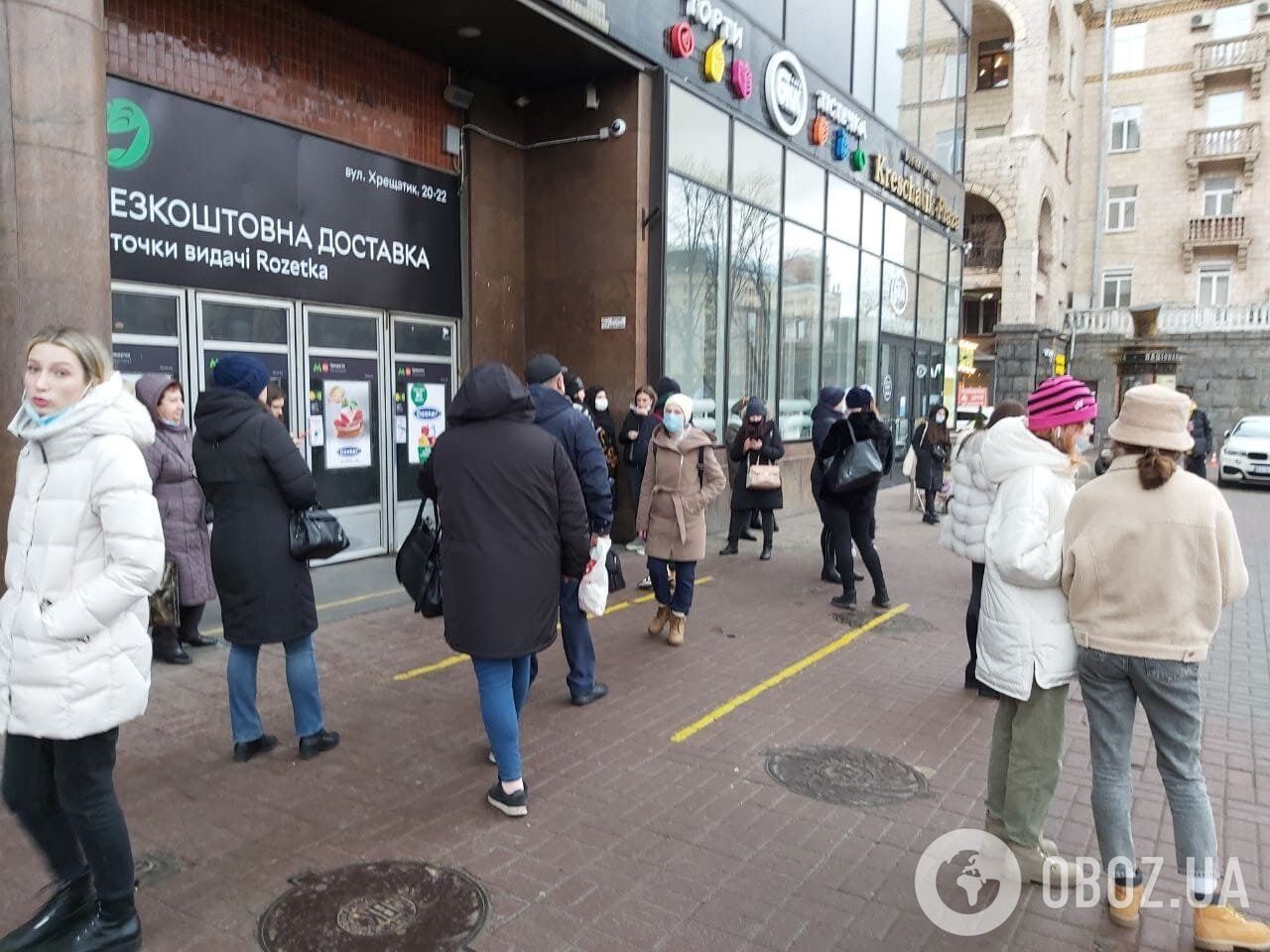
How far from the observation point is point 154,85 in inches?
280

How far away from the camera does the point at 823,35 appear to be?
1359 cm

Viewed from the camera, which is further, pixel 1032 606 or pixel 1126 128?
pixel 1126 128

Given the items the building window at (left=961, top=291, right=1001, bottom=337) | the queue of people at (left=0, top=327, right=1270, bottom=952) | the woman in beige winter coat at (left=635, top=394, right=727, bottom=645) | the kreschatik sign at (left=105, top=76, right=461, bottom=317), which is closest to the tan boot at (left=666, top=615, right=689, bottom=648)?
the woman in beige winter coat at (left=635, top=394, right=727, bottom=645)

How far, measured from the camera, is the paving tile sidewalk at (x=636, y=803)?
3098mm

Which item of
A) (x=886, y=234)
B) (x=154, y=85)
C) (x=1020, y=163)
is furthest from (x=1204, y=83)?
(x=154, y=85)

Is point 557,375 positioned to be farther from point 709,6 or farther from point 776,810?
point 709,6

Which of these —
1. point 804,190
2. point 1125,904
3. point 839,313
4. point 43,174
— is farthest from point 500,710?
point 839,313

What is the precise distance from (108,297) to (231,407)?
6.99ft

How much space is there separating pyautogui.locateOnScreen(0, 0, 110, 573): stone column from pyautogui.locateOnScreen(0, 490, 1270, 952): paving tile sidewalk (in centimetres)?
217

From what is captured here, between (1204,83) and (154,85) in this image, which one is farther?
(1204,83)

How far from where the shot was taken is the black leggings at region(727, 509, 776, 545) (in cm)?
991

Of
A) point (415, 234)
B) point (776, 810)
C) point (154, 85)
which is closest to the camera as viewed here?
point (776, 810)

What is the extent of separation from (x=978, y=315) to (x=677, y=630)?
109 feet

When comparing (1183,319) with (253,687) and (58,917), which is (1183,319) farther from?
(58,917)
